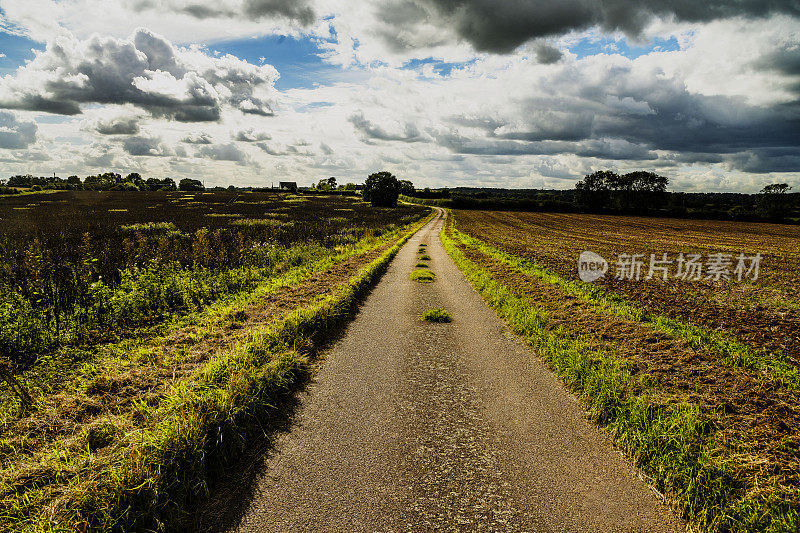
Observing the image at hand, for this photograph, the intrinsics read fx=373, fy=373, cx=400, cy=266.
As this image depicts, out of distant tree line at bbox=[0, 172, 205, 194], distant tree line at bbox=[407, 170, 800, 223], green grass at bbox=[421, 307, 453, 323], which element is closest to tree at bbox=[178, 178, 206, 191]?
distant tree line at bbox=[0, 172, 205, 194]

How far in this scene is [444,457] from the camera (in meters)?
4.49

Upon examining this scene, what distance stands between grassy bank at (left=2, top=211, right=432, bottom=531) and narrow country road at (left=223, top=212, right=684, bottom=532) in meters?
0.59

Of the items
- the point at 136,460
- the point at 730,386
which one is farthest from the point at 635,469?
the point at 136,460

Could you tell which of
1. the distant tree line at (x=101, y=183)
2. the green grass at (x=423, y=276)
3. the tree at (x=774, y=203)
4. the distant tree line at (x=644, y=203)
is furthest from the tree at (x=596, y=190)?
the distant tree line at (x=101, y=183)

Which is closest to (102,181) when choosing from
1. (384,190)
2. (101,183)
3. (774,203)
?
(101,183)

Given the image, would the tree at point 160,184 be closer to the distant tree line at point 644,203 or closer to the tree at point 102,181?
the tree at point 102,181

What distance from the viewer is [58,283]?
10367 millimetres

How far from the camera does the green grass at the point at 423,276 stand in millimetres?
15461

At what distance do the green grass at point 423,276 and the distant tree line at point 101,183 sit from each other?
137743mm

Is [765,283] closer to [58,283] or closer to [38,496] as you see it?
[38,496]

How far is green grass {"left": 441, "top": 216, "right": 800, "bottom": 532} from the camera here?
3.59 metres

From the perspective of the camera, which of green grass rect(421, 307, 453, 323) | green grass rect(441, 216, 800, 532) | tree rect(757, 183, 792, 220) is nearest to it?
green grass rect(441, 216, 800, 532)

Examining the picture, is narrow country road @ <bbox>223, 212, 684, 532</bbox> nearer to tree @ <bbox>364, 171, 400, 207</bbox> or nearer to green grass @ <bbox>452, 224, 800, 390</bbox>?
green grass @ <bbox>452, 224, 800, 390</bbox>

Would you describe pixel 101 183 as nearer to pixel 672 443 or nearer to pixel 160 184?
pixel 160 184
